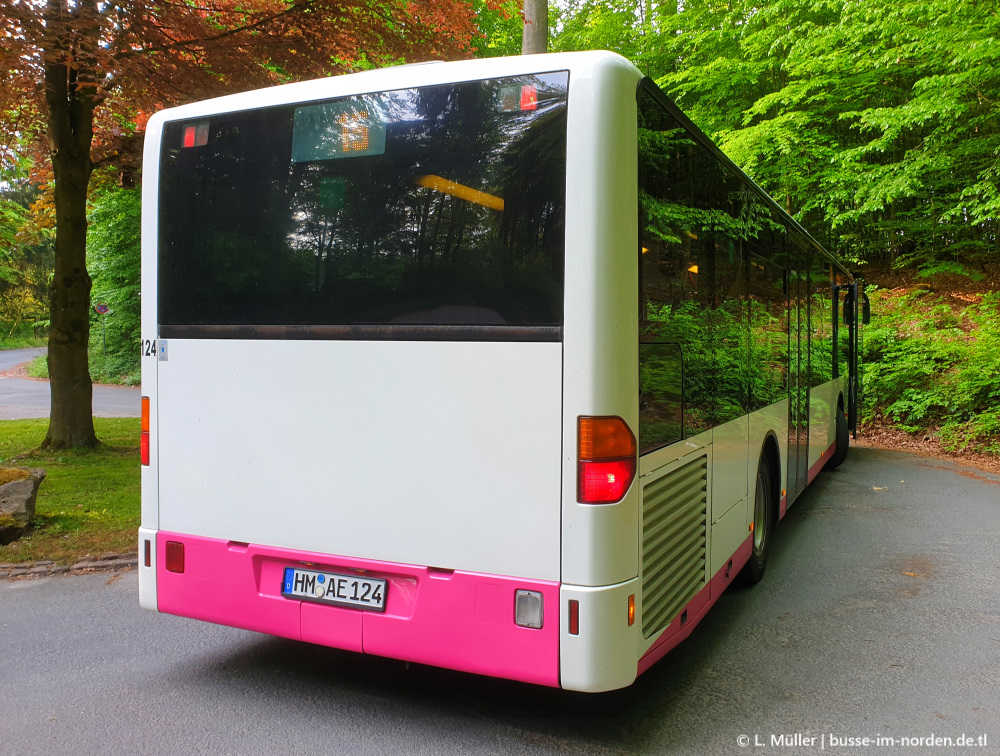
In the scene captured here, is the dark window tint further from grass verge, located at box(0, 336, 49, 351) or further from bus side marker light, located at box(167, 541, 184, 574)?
grass verge, located at box(0, 336, 49, 351)

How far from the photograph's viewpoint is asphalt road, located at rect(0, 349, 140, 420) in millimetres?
17688

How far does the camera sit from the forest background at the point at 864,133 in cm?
1288

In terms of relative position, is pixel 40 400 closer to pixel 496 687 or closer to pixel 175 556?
pixel 175 556

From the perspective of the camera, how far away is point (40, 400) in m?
Answer: 21.0

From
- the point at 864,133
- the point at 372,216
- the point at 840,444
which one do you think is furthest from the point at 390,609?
the point at 864,133

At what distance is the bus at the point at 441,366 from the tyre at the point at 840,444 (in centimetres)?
753

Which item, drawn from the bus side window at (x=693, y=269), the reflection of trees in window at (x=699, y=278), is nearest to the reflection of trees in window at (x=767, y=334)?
the reflection of trees in window at (x=699, y=278)

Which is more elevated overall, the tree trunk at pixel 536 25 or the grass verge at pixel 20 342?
the tree trunk at pixel 536 25

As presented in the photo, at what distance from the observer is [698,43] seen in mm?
18031

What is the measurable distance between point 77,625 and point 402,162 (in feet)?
11.1

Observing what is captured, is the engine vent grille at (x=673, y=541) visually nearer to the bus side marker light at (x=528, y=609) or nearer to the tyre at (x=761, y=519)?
the bus side marker light at (x=528, y=609)

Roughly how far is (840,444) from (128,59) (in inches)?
395

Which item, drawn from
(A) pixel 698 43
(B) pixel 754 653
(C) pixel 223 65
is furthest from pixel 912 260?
(B) pixel 754 653

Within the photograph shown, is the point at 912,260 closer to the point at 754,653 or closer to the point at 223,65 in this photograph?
the point at 223,65
